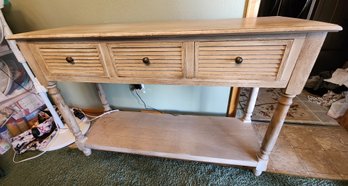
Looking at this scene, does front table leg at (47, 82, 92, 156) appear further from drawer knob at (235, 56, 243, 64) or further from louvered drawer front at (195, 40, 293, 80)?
drawer knob at (235, 56, 243, 64)

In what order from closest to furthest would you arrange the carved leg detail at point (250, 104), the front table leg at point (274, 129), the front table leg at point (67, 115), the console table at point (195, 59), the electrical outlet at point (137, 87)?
the console table at point (195, 59) < the front table leg at point (274, 129) < the front table leg at point (67, 115) < the carved leg detail at point (250, 104) < the electrical outlet at point (137, 87)

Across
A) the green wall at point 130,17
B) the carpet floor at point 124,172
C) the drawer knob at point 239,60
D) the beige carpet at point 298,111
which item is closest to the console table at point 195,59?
the drawer knob at point 239,60

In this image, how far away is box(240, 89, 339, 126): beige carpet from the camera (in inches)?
52.4

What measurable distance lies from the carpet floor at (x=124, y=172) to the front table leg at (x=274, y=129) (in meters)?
0.13

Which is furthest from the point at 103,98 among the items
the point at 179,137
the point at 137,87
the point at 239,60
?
the point at 239,60

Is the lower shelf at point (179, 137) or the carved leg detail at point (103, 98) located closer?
the lower shelf at point (179, 137)

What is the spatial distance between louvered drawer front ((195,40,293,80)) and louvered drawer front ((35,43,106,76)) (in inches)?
17.3

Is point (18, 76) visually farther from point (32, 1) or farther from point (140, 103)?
point (140, 103)

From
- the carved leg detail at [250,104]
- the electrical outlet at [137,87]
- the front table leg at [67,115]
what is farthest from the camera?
the electrical outlet at [137,87]

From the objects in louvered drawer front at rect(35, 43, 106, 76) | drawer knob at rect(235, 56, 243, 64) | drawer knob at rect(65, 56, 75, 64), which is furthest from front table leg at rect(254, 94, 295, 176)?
drawer knob at rect(65, 56, 75, 64)

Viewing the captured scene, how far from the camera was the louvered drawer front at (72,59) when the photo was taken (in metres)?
0.70

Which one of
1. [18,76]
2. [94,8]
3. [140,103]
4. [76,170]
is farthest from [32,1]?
[76,170]

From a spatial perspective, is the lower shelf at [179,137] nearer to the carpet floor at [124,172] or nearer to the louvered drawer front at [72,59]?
the carpet floor at [124,172]

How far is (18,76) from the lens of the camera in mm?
1277
